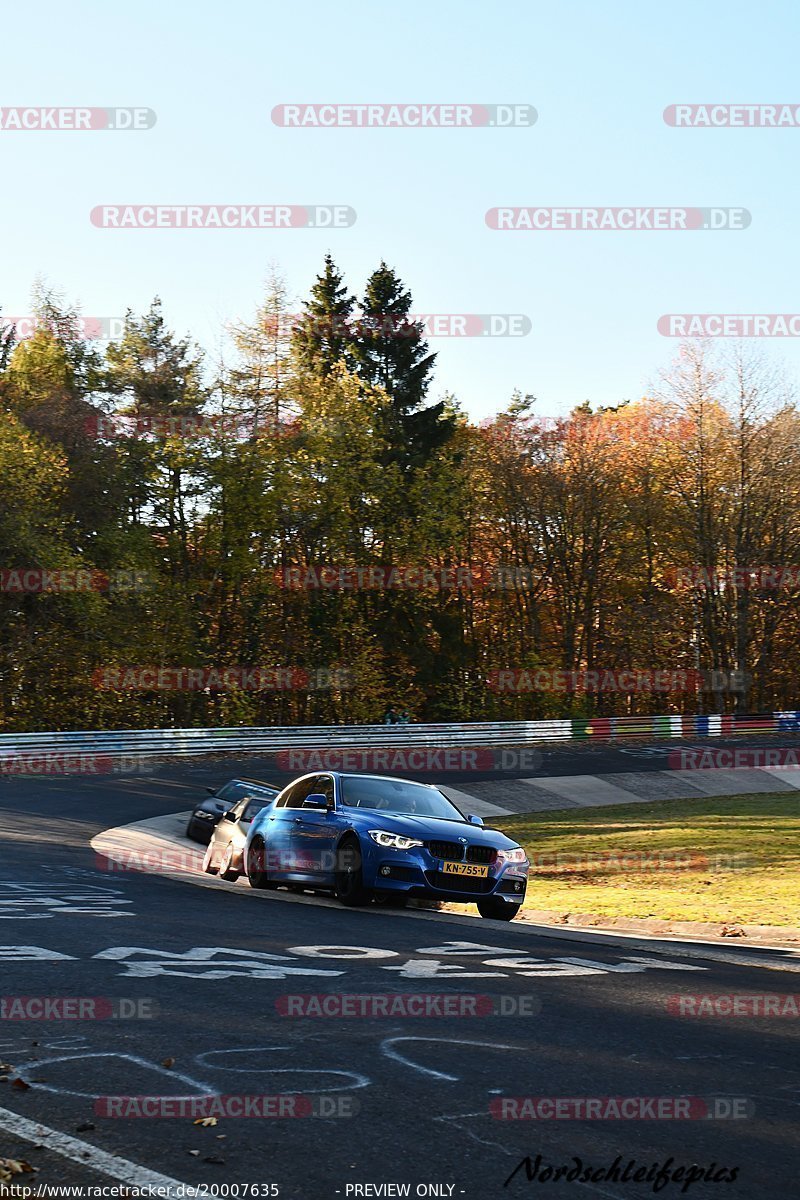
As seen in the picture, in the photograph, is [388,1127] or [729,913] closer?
[388,1127]

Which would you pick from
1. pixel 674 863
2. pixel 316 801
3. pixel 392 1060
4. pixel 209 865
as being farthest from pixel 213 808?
pixel 392 1060

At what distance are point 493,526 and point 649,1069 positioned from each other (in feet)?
185

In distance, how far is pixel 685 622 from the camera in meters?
62.4

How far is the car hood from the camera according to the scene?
1407 cm

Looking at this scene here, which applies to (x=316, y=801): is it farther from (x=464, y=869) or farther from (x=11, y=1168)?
(x=11, y=1168)

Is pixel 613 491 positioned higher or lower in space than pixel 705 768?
higher

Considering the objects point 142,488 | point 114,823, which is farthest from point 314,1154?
point 142,488

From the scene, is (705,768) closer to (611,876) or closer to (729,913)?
(611,876)

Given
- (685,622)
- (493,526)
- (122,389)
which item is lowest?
(685,622)

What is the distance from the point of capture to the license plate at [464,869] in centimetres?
1399

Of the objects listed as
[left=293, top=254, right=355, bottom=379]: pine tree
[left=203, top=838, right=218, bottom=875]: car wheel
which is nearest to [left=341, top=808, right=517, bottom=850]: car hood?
[left=203, top=838, right=218, bottom=875]: car wheel

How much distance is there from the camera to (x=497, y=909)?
14.6 meters

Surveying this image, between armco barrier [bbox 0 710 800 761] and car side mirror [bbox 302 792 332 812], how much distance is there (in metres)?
23.3

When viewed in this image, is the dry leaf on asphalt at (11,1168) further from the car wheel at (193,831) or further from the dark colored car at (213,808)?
the car wheel at (193,831)
